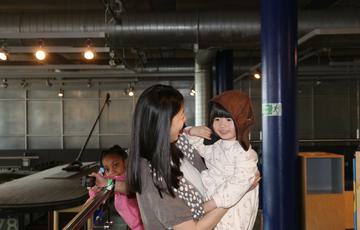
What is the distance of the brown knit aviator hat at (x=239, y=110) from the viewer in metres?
1.64

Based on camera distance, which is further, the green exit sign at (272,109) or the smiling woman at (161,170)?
the green exit sign at (272,109)

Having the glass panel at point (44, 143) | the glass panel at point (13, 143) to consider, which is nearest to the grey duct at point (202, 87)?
the glass panel at point (44, 143)

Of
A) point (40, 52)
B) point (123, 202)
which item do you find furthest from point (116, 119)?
point (123, 202)

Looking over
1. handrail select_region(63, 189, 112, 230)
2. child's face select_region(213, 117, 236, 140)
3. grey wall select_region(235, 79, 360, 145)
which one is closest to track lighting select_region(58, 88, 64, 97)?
grey wall select_region(235, 79, 360, 145)

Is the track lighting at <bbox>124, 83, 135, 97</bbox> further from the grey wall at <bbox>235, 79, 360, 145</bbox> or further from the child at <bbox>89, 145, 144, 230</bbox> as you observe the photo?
the child at <bbox>89, 145, 144, 230</bbox>

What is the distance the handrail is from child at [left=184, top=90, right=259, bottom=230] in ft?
1.86

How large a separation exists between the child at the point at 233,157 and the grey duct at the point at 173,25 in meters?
3.83

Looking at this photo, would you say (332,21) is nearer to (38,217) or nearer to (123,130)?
(38,217)

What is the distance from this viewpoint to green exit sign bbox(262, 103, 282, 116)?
12.4 ft

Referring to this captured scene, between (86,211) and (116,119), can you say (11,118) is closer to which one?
(116,119)

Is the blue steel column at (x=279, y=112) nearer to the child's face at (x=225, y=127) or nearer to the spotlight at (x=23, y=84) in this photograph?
the child's face at (x=225, y=127)

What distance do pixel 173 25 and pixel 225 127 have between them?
393cm

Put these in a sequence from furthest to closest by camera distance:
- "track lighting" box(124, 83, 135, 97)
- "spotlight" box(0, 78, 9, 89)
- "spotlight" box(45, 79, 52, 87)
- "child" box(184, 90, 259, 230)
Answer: "spotlight" box(45, 79, 52, 87)
"track lighting" box(124, 83, 135, 97)
"spotlight" box(0, 78, 9, 89)
"child" box(184, 90, 259, 230)

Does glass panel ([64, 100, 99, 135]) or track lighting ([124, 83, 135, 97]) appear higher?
track lighting ([124, 83, 135, 97])
